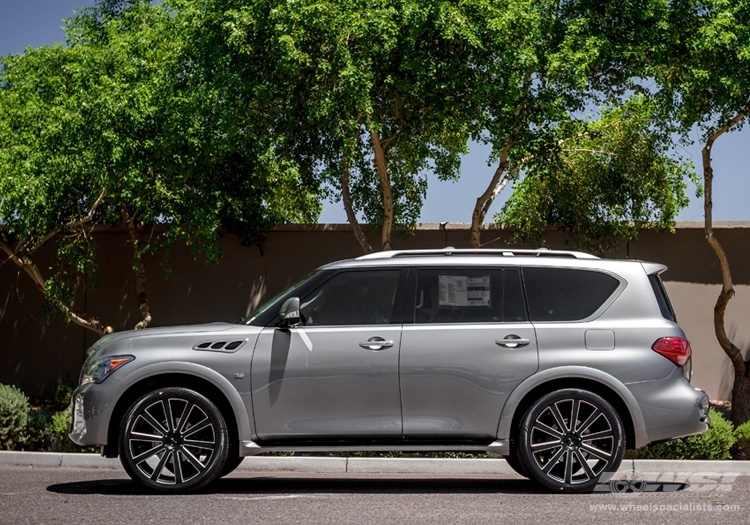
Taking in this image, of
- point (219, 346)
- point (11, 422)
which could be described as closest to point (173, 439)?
point (219, 346)

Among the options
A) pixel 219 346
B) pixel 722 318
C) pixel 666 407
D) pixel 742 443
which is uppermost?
pixel 722 318

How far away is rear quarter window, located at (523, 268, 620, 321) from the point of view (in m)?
9.55

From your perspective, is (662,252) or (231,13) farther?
(662,252)

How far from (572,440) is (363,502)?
1852 millimetres

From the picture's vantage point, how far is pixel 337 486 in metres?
10.3

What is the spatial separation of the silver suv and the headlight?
0.04 feet

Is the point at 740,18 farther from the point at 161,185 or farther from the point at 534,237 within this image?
the point at 161,185

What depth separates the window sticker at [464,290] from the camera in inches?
379

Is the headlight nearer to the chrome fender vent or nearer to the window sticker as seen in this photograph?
the chrome fender vent

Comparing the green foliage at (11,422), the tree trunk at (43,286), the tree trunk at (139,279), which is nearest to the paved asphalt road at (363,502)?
the green foliage at (11,422)

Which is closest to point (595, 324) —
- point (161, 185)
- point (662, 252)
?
point (161, 185)

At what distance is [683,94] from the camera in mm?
17922

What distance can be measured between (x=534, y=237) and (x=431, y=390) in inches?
463

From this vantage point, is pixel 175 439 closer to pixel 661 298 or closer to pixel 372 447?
pixel 372 447
